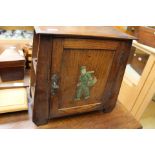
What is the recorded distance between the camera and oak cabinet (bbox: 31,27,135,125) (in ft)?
1.66

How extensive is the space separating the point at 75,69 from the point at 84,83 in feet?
0.27

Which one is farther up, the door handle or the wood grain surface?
the door handle

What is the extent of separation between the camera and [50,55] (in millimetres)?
508

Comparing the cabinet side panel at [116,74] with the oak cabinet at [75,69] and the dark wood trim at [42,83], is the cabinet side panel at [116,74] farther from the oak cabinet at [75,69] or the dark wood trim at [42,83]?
the dark wood trim at [42,83]

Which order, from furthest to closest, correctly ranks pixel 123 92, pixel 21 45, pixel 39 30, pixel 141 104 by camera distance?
pixel 123 92 < pixel 141 104 < pixel 21 45 < pixel 39 30

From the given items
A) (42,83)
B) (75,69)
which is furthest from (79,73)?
(42,83)

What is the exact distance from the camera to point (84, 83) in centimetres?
62

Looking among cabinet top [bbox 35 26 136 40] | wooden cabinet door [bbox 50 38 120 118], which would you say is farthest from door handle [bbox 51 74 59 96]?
cabinet top [bbox 35 26 136 40]

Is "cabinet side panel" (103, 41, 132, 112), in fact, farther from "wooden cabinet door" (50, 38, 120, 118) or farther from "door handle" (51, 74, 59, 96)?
"door handle" (51, 74, 59, 96)

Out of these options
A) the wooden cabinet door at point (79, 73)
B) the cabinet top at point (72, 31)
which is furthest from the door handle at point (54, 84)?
the cabinet top at point (72, 31)
